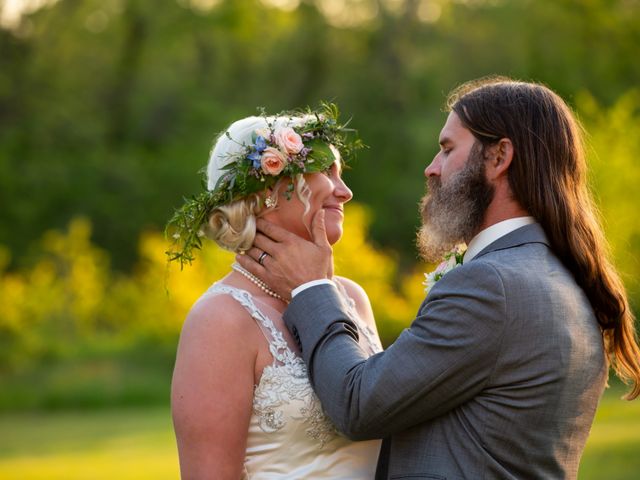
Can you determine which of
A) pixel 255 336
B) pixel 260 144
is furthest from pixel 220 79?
pixel 255 336

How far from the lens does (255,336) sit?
364 cm

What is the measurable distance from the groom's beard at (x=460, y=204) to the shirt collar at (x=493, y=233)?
0.04 metres

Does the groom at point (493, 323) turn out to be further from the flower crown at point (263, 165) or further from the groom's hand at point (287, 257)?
the flower crown at point (263, 165)

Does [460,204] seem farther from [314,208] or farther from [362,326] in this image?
[362,326]

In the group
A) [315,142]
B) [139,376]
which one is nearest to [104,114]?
[139,376]

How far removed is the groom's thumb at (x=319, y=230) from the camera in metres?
3.76

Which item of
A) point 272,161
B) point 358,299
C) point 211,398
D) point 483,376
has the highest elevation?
point 272,161

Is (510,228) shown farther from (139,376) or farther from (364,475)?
(139,376)

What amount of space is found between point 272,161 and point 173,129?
32.9m

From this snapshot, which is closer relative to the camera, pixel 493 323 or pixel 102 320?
pixel 493 323

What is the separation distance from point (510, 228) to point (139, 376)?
688 inches

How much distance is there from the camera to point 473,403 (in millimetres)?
3285

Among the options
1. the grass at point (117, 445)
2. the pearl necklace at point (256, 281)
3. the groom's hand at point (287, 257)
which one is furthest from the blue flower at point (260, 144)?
the grass at point (117, 445)

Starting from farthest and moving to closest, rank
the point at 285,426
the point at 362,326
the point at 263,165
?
the point at 362,326 < the point at 263,165 < the point at 285,426
